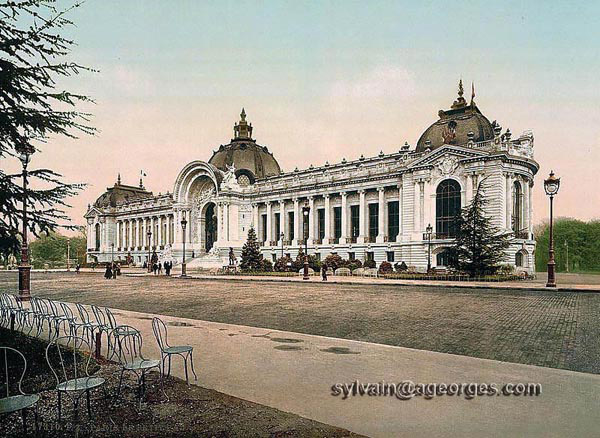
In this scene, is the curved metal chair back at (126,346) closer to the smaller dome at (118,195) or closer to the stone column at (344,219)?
the stone column at (344,219)

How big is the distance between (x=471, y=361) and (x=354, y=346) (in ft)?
7.82

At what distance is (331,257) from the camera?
164ft

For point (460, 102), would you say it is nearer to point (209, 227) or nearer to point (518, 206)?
point (518, 206)

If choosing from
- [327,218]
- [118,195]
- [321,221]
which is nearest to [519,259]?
[327,218]

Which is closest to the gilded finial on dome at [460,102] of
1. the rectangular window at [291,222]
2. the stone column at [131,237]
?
the rectangular window at [291,222]

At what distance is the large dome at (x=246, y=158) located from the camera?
77375mm

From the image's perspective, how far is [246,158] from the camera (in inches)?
3086

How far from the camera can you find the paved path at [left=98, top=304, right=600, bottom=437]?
18.1 feet

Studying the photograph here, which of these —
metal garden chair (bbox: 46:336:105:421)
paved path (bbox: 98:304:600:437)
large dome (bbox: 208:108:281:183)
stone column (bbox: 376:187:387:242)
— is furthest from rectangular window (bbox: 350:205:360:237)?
metal garden chair (bbox: 46:336:105:421)

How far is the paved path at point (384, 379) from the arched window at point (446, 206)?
40801 millimetres

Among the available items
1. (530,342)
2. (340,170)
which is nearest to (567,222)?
(340,170)

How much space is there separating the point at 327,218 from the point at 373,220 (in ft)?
22.4

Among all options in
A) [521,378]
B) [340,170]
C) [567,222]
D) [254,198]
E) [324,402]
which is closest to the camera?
[324,402]

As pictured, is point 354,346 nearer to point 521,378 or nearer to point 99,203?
point 521,378
